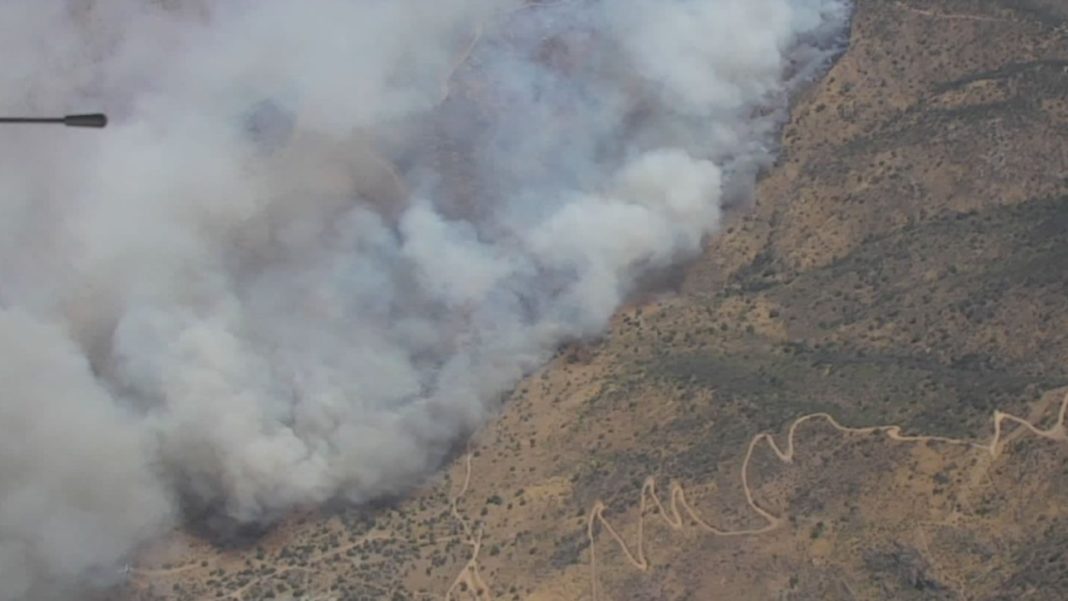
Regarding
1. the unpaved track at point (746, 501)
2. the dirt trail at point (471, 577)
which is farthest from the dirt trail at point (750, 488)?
the dirt trail at point (471, 577)

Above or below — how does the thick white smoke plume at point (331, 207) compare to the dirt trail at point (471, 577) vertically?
above

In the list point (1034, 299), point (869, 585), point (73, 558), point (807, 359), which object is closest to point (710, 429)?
point (807, 359)

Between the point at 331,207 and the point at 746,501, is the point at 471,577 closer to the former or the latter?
the point at 746,501

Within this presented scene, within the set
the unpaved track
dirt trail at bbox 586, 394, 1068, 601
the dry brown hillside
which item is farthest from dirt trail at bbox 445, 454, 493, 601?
dirt trail at bbox 586, 394, 1068, 601

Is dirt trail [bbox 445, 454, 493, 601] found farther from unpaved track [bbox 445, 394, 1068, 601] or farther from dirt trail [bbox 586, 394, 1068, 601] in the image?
dirt trail [bbox 586, 394, 1068, 601]

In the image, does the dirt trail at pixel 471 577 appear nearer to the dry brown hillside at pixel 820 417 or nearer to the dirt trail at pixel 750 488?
the dry brown hillside at pixel 820 417

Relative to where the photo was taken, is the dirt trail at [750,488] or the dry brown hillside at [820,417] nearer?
the dry brown hillside at [820,417]

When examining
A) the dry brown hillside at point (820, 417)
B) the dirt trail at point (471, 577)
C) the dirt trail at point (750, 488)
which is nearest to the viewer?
the dry brown hillside at point (820, 417)
